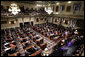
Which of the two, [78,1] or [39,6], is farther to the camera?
[39,6]

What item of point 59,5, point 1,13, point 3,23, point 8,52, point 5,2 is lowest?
point 8,52

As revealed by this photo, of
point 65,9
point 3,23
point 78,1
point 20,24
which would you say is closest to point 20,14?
point 20,24

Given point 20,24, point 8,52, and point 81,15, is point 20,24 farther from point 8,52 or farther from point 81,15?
point 81,15

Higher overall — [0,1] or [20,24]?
[0,1]

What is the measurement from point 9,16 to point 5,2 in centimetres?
393

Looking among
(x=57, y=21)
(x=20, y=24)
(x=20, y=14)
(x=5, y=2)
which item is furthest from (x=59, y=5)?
(x=5, y=2)

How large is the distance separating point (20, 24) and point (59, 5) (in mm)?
12044

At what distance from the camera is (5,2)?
12.8 m

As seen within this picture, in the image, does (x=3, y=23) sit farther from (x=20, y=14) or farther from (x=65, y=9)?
(x=65, y=9)

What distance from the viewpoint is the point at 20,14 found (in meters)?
13.1

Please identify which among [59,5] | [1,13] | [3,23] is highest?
[59,5]

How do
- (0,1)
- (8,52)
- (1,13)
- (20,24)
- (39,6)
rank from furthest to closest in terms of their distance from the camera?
(39,6) < (20,24) < (0,1) < (1,13) < (8,52)

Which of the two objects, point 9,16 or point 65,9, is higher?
point 65,9

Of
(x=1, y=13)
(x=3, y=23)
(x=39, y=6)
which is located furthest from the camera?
(x=39, y=6)
